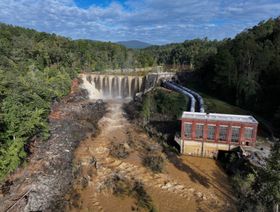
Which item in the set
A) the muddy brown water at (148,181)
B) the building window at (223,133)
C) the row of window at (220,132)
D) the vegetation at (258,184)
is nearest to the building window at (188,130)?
the row of window at (220,132)

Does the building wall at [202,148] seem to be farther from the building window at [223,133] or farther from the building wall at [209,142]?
the building window at [223,133]

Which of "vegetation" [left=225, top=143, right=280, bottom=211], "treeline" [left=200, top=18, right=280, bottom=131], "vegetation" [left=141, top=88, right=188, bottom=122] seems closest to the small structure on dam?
"vegetation" [left=225, top=143, right=280, bottom=211]

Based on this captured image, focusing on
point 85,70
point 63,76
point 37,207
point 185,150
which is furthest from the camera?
point 85,70

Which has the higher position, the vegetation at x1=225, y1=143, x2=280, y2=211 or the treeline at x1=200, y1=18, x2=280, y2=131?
the treeline at x1=200, y1=18, x2=280, y2=131

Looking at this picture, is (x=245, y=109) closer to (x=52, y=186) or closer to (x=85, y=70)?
(x=52, y=186)

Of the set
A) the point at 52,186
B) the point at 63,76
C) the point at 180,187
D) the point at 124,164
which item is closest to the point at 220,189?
the point at 180,187

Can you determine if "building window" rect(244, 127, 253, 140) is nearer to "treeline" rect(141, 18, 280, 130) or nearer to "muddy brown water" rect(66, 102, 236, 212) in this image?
"muddy brown water" rect(66, 102, 236, 212)
